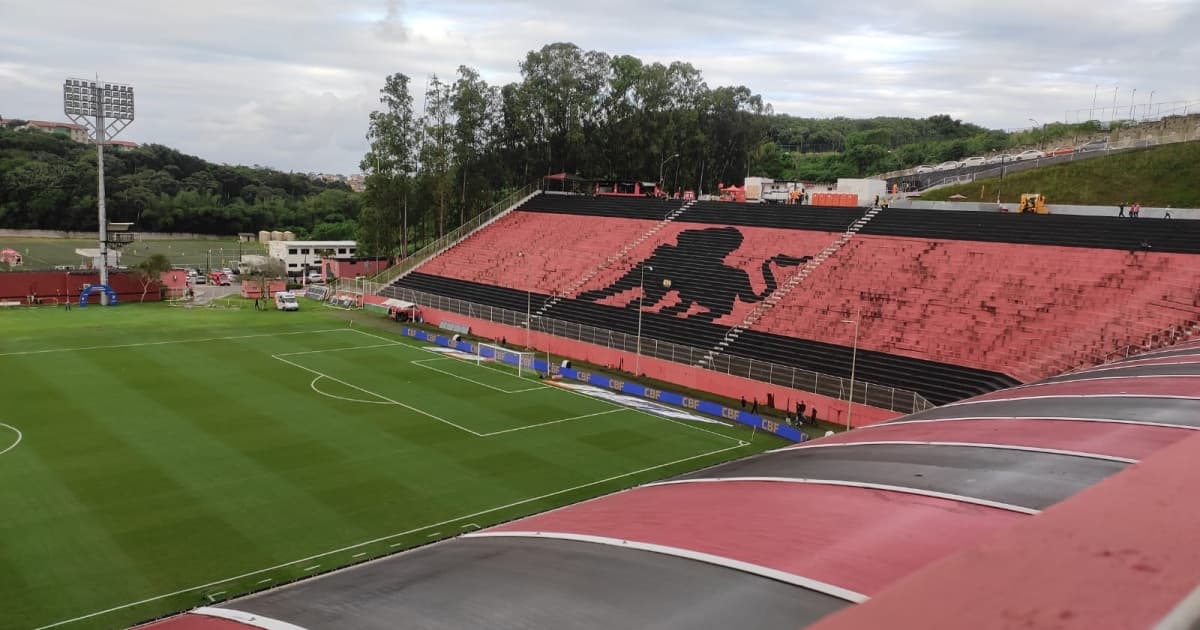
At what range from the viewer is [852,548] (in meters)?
6.04

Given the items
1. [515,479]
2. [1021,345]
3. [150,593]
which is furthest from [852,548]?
[1021,345]

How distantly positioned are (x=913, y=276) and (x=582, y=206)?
110 ft

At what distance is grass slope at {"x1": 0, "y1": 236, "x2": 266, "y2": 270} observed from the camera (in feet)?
301

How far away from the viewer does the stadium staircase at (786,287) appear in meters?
43.2

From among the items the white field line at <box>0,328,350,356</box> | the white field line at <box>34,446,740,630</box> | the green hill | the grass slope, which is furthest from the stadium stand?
the grass slope

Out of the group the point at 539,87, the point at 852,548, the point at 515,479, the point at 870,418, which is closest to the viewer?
the point at 852,548

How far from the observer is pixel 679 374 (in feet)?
139

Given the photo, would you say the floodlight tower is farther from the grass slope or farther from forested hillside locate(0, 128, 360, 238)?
forested hillside locate(0, 128, 360, 238)

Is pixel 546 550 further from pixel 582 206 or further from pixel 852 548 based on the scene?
pixel 582 206

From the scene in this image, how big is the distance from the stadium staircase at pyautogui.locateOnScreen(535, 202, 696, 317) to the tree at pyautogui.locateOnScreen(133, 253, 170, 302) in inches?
1388

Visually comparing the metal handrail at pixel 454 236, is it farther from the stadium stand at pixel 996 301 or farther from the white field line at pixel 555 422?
the white field line at pixel 555 422

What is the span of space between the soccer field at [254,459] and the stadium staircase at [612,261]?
10.2 metres

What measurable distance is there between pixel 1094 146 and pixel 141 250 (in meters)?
119

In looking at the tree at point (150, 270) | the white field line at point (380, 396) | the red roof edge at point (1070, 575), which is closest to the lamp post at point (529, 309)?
the white field line at point (380, 396)
